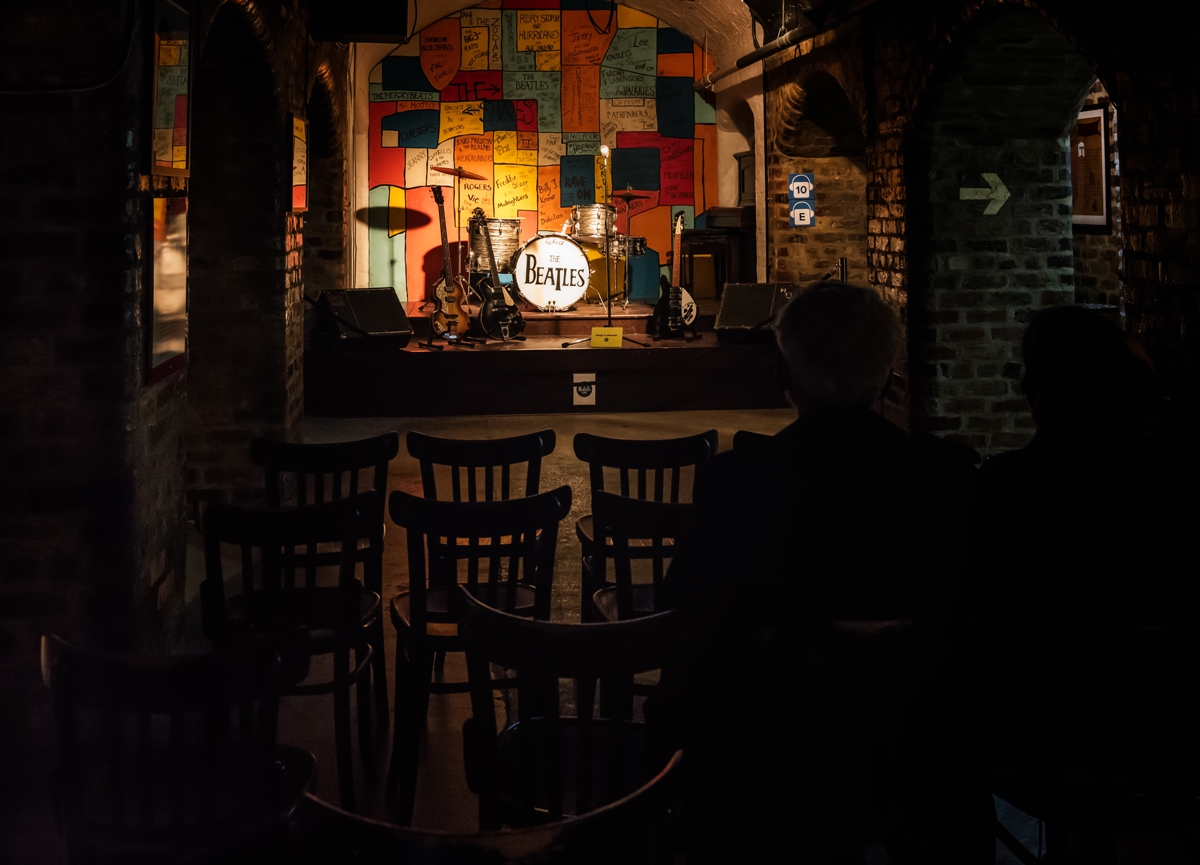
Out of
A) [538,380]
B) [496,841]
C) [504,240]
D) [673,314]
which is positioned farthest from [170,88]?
[504,240]

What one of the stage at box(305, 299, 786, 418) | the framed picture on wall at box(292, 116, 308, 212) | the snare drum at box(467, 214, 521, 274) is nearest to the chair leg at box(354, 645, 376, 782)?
the framed picture on wall at box(292, 116, 308, 212)

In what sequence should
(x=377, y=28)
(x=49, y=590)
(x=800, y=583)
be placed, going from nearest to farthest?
1. (x=800, y=583)
2. (x=49, y=590)
3. (x=377, y=28)

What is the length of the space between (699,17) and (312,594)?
787 cm

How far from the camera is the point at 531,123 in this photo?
33.5 feet

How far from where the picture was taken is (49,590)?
2662mm

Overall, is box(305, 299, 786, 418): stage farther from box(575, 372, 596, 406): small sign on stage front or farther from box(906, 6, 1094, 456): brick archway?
box(906, 6, 1094, 456): brick archway

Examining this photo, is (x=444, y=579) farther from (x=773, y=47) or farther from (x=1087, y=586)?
(x=773, y=47)

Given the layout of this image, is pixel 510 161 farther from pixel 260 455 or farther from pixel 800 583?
pixel 800 583

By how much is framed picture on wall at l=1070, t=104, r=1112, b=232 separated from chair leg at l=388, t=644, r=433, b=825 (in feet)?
17.0

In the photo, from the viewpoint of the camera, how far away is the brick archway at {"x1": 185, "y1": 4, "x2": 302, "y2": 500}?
4.61 m

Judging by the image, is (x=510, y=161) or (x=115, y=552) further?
(x=510, y=161)

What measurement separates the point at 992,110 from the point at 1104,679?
3780 mm

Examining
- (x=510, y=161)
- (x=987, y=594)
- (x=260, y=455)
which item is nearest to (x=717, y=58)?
(x=510, y=161)

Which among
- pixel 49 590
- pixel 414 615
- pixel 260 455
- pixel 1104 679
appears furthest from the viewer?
pixel 260 455
